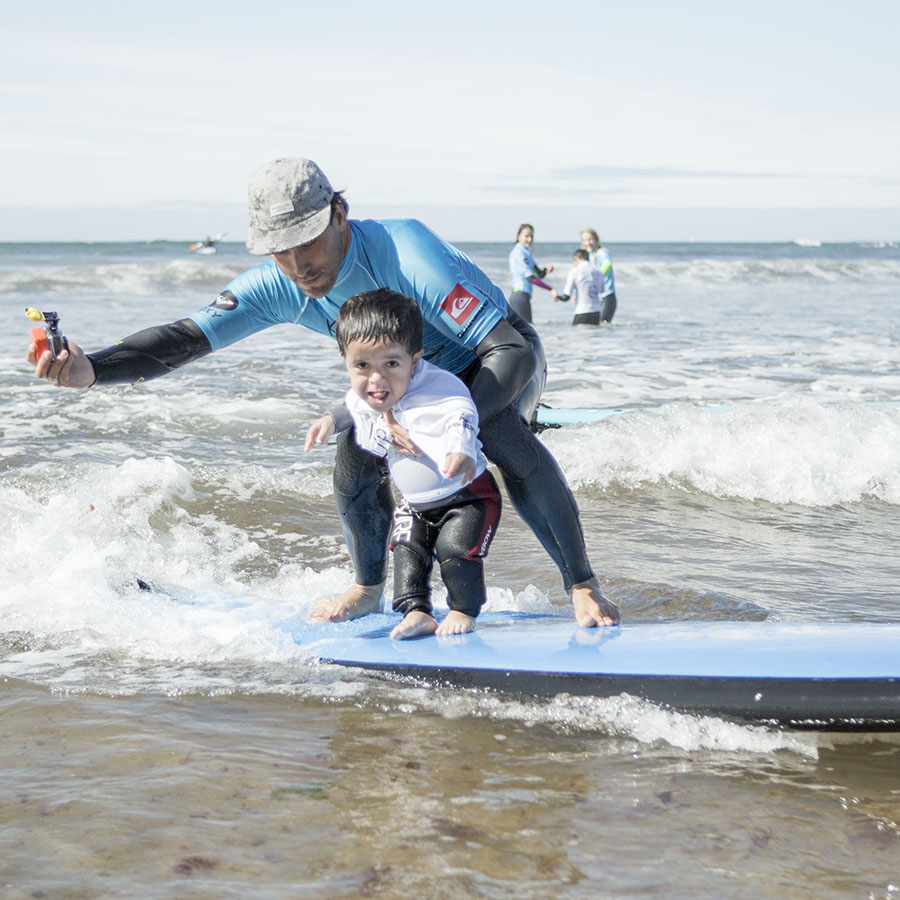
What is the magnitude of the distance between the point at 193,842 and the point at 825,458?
199 inches

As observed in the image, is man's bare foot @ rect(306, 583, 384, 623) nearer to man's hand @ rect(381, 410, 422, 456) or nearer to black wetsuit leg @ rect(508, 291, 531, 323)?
man's hand @ rect(381, 410, 422, 456)

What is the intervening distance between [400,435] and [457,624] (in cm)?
62

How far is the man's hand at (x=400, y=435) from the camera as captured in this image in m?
3.07

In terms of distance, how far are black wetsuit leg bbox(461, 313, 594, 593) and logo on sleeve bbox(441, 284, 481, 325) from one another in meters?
0.23

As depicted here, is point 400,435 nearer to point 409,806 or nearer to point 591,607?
point 591,607

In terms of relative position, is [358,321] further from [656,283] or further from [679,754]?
[656,283]

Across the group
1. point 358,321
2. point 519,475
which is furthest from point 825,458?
point 358,321

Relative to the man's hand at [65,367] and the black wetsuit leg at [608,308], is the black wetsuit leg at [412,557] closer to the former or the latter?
the man's hand at [65,367]

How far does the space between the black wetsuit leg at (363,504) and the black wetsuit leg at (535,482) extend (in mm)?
413

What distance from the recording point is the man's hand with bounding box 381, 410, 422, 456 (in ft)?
10.1

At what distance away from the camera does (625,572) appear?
4.50 meters

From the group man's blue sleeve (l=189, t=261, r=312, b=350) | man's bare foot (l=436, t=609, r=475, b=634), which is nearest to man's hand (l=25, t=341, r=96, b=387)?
man's blue sleeve (l=189, t=261, r=312, b=350)

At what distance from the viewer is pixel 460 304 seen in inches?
120

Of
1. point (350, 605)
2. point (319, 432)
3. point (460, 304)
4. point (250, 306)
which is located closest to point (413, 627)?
point (350, 605)
